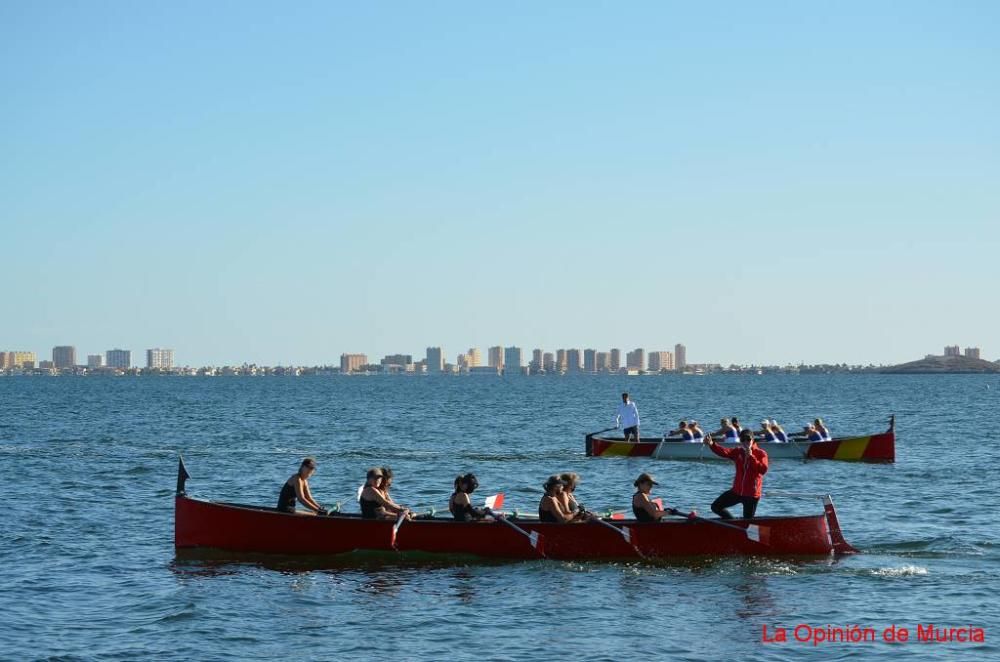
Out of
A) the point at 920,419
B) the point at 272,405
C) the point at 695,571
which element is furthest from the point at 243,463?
the point at 272,405

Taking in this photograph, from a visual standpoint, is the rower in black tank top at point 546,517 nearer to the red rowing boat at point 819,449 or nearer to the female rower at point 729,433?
the female rower at point 729,433

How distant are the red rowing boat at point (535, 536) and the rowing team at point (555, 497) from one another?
0.79 ft

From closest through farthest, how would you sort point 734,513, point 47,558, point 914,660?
point 914,660 → point 47,558 → point 734,513

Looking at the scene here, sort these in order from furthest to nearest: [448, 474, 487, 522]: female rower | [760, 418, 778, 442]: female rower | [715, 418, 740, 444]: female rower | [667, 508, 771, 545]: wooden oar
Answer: [760, 418, 778, 442]: female rower → [715, 418, 740, 444]: female rower → [448, 474, 487, 522]: female rower → [667, 508, 771, 545]: wooden oar

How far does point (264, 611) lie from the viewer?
18797mm

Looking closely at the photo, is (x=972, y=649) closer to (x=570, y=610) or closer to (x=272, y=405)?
(x=570, y=610)

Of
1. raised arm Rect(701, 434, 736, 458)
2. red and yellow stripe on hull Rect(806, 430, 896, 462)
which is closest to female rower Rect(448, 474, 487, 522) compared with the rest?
raised arm Rect(701, 434, 736, 458)

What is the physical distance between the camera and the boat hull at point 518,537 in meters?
22.0

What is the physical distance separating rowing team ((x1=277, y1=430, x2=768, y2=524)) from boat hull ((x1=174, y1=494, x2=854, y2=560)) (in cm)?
25

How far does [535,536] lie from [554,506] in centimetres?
63

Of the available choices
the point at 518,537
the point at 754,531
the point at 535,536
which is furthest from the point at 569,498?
the point at 754,531

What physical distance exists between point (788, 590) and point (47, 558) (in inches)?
526

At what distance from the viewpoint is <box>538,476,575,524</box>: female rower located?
22.2 m

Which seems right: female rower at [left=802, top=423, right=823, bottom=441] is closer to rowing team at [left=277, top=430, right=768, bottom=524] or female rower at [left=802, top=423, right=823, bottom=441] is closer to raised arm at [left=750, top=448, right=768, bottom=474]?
rowing team at [left=277, top=430, right=768, bottom=524]
